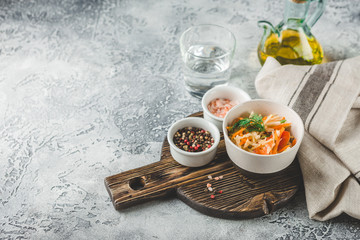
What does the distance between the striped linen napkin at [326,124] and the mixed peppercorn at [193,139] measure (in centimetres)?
29

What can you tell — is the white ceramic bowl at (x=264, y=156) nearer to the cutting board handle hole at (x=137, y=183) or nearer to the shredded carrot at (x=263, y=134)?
the shredded carrot at (x=263, y=134)

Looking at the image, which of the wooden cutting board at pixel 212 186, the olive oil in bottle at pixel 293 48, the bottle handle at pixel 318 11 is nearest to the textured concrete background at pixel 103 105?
the wooden cutting board at pixel 212 186

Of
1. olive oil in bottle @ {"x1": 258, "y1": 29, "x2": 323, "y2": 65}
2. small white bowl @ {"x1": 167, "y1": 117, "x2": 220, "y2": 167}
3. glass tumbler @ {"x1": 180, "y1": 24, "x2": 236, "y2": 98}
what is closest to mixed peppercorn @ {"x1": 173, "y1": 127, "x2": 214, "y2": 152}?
small white bowl @ {"x1": 167, "y1": 117, "x2": 220, "y2": 167}

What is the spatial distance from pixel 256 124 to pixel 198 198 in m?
0.29

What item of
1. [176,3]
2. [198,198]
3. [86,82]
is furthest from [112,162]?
[176,3]

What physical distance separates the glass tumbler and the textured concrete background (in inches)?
3.0

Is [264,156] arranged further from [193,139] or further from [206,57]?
[206,57]

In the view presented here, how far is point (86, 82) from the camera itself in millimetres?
1636

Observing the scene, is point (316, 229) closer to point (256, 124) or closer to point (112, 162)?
point (256, 124)

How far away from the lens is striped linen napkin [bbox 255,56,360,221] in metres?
1.19

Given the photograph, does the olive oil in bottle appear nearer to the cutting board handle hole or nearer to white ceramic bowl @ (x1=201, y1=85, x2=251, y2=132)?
white ceramic bowl @ (x1=201, y1=85, x2=251, y2=132)

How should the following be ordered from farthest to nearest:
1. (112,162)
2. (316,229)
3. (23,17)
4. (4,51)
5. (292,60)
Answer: (23,17)
(4,51)
(292,60)
(112,162)
(316,229)

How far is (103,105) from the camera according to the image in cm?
155

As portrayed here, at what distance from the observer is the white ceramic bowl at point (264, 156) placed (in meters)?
1.16
